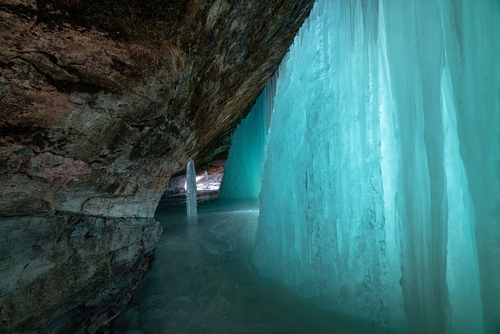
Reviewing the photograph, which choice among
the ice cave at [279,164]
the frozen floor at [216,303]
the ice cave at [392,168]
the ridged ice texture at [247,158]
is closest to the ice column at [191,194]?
the frozen floor at [216,303]

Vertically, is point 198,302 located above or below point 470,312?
below

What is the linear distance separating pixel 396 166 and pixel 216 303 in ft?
9.55

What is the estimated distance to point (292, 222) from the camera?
3039 millimetres

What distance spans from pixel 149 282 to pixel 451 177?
438cm

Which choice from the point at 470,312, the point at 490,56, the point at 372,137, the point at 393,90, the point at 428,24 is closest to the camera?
the point at 490,56

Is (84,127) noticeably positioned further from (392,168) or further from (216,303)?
(392,168)

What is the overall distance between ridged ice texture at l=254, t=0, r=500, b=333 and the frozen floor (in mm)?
254

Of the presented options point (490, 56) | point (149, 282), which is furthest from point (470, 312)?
point (149, 282)

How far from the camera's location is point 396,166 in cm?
219

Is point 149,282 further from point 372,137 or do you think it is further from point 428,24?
point 428,24

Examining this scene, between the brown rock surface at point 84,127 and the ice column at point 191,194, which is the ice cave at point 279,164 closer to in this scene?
the brown rock surface at point 84,127

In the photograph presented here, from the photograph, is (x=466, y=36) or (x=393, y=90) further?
(x=393, y=90)

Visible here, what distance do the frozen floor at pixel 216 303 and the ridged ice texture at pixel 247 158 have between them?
23.8 feet

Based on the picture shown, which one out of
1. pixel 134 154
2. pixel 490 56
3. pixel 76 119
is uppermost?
pixel 490 56
